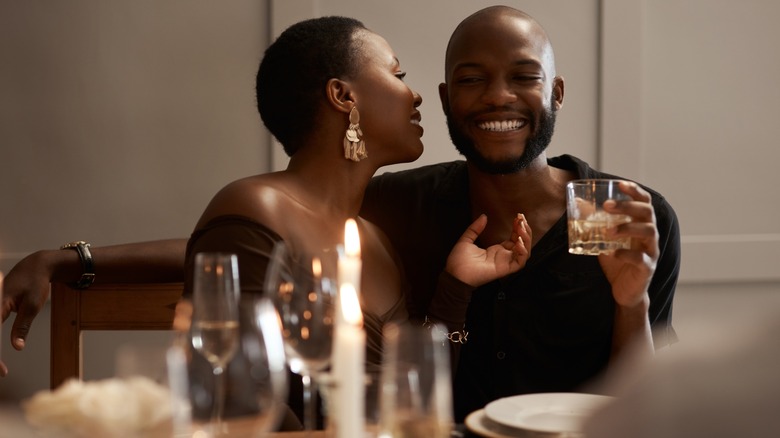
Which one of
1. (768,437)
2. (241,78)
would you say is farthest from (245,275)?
(241,78)

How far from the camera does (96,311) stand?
92.7 inches

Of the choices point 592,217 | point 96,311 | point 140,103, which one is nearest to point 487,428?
point 592,217

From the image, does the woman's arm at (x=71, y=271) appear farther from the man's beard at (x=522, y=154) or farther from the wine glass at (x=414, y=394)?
the wine glass at (x=414, y=394)

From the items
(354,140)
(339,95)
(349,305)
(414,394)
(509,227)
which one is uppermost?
(339,95)

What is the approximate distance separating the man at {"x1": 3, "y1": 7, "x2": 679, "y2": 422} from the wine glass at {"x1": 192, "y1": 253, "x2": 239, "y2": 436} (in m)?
1.04

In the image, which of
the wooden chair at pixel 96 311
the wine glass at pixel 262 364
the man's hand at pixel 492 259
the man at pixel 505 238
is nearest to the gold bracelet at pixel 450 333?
the man at pixel 505 238

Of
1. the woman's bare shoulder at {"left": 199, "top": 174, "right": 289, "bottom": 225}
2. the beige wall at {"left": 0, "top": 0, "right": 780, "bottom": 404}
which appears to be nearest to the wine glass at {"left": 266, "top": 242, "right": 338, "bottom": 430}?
the woman's bare shoulder at {"left": 199, "top": 174, "right": 289, "bottom": 225}

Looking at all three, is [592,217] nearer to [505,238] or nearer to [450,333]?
[450,333]

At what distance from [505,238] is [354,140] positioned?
629mm

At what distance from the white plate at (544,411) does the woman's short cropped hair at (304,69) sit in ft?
3.03

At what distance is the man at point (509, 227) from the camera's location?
238 centimetres

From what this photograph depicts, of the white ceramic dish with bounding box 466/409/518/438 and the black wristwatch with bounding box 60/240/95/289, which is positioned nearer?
the white ceramic dish with bounding box 466/409/518/438

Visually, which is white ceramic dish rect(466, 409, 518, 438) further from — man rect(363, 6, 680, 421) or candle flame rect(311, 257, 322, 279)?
man rect(363, 6, 680, 421)

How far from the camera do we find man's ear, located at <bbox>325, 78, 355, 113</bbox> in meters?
2.12
